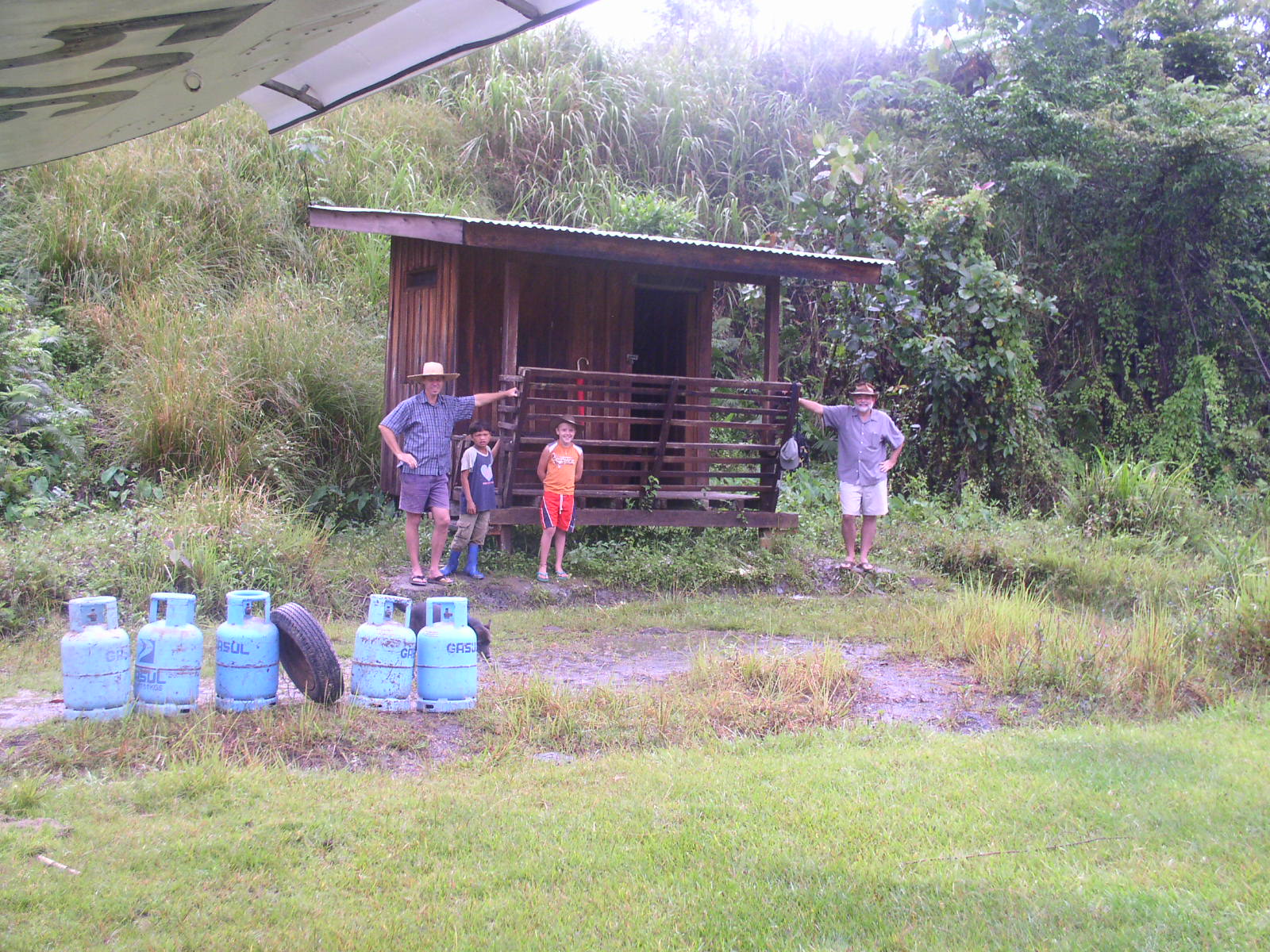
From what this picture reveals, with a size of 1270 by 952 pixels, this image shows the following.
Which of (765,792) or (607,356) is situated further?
(607,356)

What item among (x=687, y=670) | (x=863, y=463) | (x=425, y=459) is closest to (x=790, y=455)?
(x=863, y=463)

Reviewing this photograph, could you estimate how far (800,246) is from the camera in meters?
16.0

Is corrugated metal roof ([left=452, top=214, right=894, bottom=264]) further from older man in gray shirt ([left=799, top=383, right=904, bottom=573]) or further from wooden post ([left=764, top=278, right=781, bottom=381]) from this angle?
older man in gray shirt ([left=799, top=383, right=904, bottom=573])

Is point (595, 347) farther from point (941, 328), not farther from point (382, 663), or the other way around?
point (382, 663)

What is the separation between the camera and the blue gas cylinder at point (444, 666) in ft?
19.0

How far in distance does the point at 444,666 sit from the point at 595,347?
674cm

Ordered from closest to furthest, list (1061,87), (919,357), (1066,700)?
(1066,700) < (919,357) < (1061,87)

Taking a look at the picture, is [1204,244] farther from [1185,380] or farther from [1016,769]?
[1016,769]

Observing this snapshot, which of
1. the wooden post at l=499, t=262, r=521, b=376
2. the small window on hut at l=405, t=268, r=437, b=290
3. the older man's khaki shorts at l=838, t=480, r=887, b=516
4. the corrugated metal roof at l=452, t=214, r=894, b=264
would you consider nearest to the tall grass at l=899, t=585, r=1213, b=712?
the older man's khaki shorts at l=838, t=480, r=887, b=516

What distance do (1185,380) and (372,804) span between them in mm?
15663

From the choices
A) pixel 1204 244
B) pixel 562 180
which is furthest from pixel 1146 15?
pixel 562 180

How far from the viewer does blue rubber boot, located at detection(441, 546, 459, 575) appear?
9883 mm

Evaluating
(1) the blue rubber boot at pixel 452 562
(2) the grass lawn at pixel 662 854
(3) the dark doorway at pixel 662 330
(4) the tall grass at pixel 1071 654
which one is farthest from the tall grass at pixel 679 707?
(3) the dark doorway at pixel 662 330

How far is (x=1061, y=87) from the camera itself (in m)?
16.9
